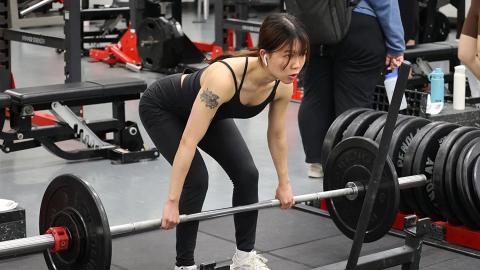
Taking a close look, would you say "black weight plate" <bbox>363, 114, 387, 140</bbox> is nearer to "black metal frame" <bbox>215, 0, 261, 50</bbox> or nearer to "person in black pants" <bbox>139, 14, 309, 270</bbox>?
"person in black pants" <bbox>139, 14, 309, 270</bbox>

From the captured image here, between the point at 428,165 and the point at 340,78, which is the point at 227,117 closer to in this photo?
the point at 428,165

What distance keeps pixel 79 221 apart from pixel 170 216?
0.98 feet

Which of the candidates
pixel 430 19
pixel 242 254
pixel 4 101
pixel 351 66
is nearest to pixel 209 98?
pixel 242 254

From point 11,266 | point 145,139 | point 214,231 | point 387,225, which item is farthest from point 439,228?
point 145,139

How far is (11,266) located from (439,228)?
188 cm

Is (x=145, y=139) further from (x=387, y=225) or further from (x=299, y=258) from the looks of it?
(x=387, y=225)

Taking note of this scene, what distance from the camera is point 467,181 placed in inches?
152

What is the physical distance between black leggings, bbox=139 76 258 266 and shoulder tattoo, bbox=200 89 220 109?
0.91 ft

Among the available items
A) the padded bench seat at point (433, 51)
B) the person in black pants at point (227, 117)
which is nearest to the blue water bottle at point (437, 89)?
the padded bench seat at point (433, 51)

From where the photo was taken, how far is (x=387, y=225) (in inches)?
139

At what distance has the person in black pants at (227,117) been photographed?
2.99m

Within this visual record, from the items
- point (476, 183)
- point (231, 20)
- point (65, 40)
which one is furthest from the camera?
point (231, 20)

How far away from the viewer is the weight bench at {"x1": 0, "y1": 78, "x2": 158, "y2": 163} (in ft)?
16.8

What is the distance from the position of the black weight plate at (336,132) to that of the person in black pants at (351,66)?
36cm
